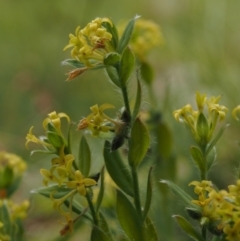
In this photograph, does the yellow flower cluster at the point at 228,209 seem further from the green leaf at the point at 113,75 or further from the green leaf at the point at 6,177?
the green leaf at the point at 6,177

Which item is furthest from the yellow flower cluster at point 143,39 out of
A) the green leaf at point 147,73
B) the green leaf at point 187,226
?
the green leaf at point 187,226

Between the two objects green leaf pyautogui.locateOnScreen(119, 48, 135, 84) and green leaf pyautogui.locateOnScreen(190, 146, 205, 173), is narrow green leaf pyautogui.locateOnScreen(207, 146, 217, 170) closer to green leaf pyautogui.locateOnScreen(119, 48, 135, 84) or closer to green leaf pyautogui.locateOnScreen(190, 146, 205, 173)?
green leaf pyautogui.locateOnScreen(190, 146, 205, 173)

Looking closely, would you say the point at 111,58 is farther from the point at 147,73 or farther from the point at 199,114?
the point at 147,73

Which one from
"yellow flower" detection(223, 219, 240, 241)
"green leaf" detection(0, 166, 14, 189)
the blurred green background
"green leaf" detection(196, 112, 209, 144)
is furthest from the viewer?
the blurred green background

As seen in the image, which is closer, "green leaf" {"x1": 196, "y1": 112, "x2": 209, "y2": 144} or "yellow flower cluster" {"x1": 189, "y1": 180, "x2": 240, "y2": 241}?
"yellow flower cluster" {"x1": 189, "y1": 180, "x2": 240, "y2": 241}

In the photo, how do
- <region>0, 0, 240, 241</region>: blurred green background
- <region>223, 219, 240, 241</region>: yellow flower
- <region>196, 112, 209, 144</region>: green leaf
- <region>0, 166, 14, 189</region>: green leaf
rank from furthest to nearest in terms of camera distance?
1. <region>0, 0, 240, 241</region>: blurred green background
2. <region>0, 166, 14, 189</region>: green leaf
3. <region>196, 112, 209, 144</region>: green leaf
4. <region>223, 219, 240, 241</region>: yellow flower

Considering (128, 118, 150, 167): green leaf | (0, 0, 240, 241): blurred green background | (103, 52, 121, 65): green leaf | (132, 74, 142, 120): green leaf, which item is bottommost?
(0, 0, 240, 241): blurred green background

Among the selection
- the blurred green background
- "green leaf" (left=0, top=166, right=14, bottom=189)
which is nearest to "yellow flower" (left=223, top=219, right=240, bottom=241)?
"green leaf" (left=0, top=166, right=14, bottom=189)

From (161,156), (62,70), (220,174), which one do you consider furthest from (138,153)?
(62,70)
